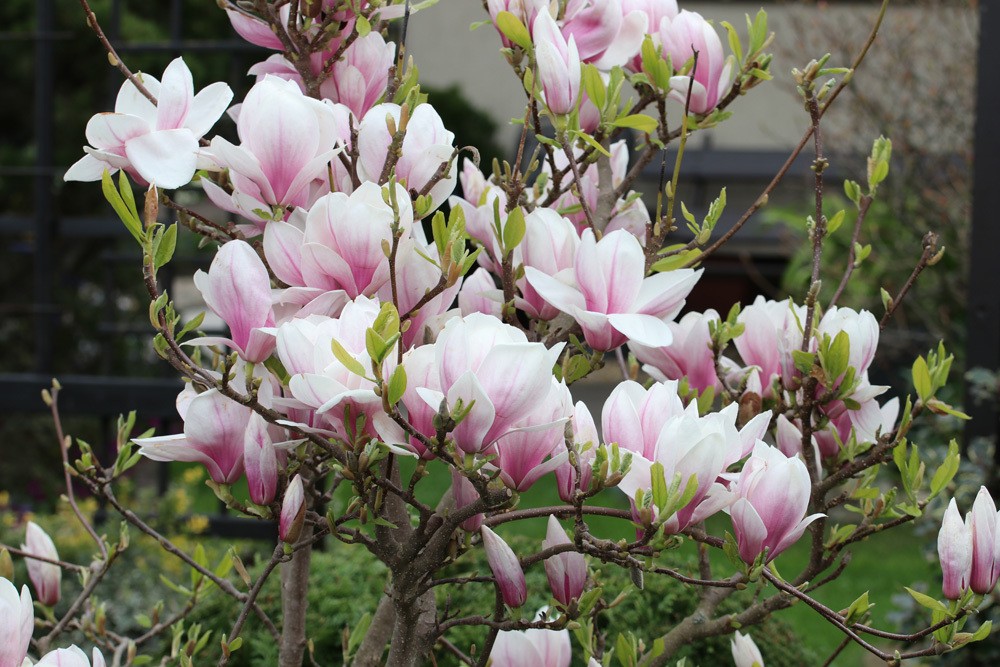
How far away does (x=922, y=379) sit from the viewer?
1235 millimetres

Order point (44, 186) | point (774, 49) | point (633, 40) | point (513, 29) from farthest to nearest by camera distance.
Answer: point (774, 49) → point (44, 186) → point (633, 40) → point (513, 29)

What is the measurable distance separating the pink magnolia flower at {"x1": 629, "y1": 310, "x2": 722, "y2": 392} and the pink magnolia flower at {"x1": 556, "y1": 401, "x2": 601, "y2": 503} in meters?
0.29

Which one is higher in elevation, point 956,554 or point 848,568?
point 956,554

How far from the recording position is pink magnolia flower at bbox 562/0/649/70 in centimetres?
131

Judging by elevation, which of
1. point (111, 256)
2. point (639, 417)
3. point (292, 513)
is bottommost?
point (111, 256)

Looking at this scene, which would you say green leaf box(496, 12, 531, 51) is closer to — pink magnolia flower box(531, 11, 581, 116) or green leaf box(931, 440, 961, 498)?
pink magnolia flower box(531, 11, 581, 116)

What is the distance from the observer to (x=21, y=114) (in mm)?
7578

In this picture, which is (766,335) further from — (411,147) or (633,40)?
(411,147)

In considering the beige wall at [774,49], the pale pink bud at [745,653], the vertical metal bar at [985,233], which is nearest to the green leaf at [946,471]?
the pale pink bud at [745,653]

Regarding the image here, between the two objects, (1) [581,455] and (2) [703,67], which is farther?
(2) [703,67]

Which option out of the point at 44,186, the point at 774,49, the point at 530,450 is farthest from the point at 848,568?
the point at 530,450

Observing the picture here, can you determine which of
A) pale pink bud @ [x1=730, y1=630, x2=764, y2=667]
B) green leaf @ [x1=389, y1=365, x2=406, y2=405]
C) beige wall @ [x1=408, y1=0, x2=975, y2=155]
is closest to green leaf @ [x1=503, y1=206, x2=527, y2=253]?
green leaf @ [x1=389, y1=365, x2=406, y2=405]

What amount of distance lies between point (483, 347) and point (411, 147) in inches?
13.2

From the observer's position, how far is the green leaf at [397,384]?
35.6 inches
